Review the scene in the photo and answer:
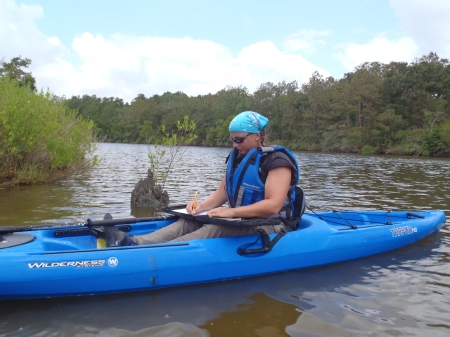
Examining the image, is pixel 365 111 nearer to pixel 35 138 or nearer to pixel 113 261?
pixel 35 138

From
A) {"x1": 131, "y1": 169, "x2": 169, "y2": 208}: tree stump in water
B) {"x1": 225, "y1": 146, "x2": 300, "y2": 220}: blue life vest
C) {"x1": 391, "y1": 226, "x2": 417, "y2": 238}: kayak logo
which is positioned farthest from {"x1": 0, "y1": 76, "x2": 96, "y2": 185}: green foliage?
{"x1": 391, "y1": 226, "x2": 417, "y2": 238}: kayak logo

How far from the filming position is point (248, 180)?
4047 mm

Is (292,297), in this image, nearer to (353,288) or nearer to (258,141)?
(353,288)

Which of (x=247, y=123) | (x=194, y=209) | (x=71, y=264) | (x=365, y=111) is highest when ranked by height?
(x=365, y=111)

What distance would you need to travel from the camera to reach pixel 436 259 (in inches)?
197

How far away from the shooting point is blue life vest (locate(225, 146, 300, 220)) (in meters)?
3.98

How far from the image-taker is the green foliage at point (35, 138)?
321 inches

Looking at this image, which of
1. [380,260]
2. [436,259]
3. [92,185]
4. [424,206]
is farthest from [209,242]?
[92,185]

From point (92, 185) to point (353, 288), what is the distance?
27.9ft

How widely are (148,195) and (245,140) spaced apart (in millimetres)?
4458

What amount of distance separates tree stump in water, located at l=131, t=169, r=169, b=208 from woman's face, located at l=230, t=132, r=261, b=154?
4.33 meters

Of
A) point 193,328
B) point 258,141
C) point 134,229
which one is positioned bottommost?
point 193,328

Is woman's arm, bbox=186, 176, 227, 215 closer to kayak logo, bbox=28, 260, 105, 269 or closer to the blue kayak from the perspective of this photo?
the blue kayak

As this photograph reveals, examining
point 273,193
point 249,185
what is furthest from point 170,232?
point 273,193
